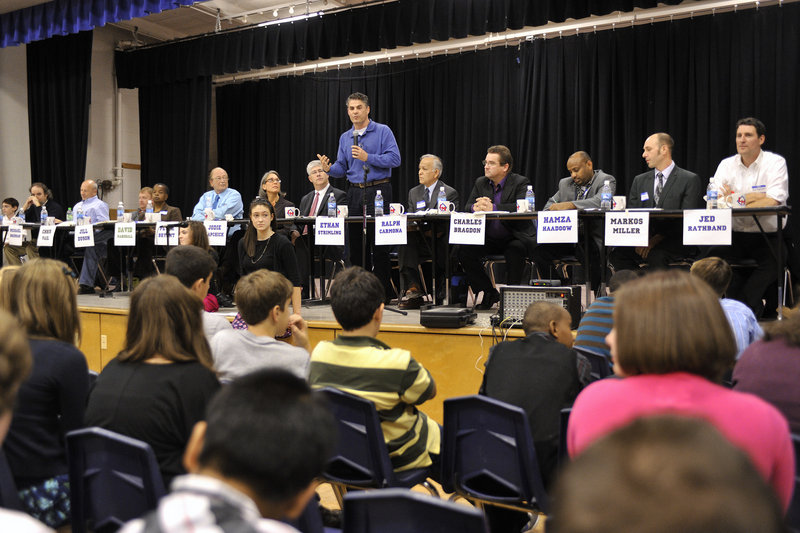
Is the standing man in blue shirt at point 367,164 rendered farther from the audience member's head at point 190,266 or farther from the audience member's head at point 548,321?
A: the audience member's head at point 548,321

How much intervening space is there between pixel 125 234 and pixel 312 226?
1.64 meters

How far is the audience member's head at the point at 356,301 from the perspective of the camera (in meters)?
2.15

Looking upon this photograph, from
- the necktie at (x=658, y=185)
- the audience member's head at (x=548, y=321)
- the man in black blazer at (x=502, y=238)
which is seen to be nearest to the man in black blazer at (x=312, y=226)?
the man in black blazer at (x=502, y=238)

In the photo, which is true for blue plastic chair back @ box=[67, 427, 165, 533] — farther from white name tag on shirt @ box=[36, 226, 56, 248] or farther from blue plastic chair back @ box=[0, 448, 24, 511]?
white name tag on shirt @ box=[36, 226, 56, 248]

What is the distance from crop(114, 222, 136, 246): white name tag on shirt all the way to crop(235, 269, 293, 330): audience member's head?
12.9ft

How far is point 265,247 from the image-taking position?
4867 mm

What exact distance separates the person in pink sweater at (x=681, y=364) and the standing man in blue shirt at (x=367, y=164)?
4225 mm

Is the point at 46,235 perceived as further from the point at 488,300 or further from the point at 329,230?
the point at 488,300

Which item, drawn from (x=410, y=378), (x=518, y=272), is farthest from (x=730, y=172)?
(x=410, y=378)

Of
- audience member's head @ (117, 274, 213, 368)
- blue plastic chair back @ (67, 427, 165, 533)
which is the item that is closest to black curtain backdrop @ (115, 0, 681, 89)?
audience member's head @ (117, 274, 213, 368)

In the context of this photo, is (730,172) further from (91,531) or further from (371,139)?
(91,531)

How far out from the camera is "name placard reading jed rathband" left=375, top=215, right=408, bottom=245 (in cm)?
471

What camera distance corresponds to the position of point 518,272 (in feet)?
16.4

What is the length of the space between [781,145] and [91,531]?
676 cm
